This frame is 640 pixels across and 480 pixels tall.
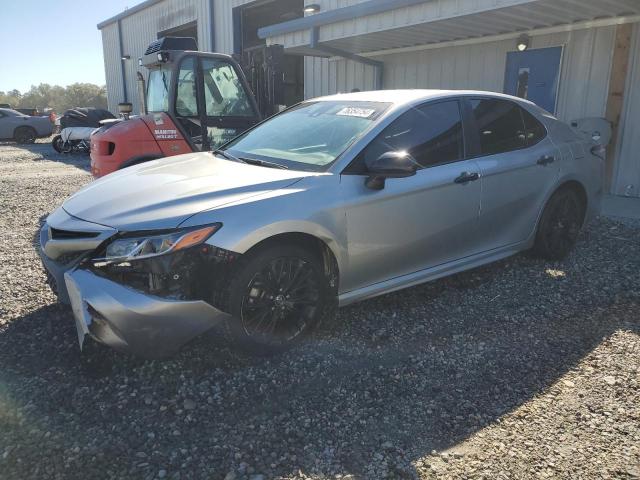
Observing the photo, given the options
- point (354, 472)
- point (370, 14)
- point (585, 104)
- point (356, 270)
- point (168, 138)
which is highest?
point (370, 14)

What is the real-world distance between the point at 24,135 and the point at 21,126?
0.40 metres

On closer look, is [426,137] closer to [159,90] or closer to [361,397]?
[361,397]

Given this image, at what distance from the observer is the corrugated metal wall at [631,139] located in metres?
7.47

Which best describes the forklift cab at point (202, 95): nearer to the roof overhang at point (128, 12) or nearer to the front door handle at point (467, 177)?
A: the front door handle at point (467, 177)

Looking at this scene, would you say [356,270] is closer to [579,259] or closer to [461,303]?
[461,303]

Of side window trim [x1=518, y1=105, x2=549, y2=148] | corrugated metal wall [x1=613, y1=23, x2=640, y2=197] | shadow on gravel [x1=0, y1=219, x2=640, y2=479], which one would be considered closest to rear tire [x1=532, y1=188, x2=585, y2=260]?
side window trim [x1=518, y1=105, x2=549, y2=148]

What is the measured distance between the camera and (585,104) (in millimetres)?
8047

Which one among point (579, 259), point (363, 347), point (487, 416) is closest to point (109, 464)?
point (363, 347)

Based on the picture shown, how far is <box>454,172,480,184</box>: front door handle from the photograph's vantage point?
384 cm

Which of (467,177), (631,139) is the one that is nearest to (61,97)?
(631,139)

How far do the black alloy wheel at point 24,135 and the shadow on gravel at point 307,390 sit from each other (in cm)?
2146

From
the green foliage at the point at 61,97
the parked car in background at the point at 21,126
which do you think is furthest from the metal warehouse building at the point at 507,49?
the green foliage at the point at 61,97

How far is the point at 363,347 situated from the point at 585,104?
22.1ft

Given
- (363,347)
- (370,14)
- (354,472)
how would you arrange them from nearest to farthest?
(354,472) → (363,347) → (370,14)
